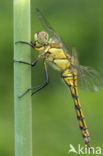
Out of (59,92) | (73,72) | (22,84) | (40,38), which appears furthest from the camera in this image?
(59,92)

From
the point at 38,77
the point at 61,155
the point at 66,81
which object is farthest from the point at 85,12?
the point at 66,81

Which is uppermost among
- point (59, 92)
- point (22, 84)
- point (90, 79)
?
point (59, 92)

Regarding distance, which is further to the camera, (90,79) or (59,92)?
(59,92)

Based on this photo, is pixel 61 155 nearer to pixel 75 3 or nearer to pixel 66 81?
pixel 66 81

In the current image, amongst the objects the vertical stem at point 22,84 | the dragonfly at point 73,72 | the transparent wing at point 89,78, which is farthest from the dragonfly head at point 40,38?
the vertical stem at point 22,84

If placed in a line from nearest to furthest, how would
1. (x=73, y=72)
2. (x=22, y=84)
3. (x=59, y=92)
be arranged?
(x=22, y=84) < (x=73, y=72) < (x=59, y=92)

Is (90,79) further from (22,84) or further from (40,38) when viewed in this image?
(22,84)

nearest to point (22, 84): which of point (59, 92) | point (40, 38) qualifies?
point (40, 38)

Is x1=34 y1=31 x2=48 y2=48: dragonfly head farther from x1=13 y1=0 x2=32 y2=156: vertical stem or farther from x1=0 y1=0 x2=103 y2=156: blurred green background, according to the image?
x1=0 y1=0 x2=103 y2=156: blurred green background
